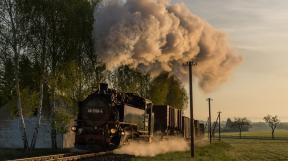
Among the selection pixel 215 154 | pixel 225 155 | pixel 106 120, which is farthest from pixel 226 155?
pixel 106 120

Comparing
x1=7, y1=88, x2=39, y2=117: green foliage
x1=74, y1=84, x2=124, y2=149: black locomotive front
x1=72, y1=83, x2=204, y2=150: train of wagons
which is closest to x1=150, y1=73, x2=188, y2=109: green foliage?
x1=7, y1=88, x2=39, y2=117: green foliage

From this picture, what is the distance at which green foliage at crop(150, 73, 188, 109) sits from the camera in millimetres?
47000

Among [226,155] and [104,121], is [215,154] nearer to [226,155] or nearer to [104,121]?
[226,155]

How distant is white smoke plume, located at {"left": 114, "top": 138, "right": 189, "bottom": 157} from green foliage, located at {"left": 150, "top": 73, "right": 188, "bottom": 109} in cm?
994

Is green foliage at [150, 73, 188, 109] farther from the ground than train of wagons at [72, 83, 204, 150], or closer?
farther from the ground

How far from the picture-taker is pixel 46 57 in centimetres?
3384

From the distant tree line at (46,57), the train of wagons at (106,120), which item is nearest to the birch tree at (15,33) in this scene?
the distant tree line at (46,57)

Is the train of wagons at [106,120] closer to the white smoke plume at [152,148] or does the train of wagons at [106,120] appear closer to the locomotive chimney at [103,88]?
the locomotive chimney at [103,88]

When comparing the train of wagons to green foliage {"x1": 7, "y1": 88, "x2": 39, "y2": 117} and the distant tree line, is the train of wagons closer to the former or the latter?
the distant tree line

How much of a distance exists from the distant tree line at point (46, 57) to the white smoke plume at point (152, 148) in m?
5.51

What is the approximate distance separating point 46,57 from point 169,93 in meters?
22.7

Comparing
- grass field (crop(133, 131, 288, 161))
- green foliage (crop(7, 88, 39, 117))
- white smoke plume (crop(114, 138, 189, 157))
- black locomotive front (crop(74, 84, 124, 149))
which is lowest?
grass field (crop(133, 131, 288, 161))

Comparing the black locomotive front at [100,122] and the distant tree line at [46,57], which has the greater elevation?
the distant tree line at [46,57]

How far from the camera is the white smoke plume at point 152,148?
2549 cm
